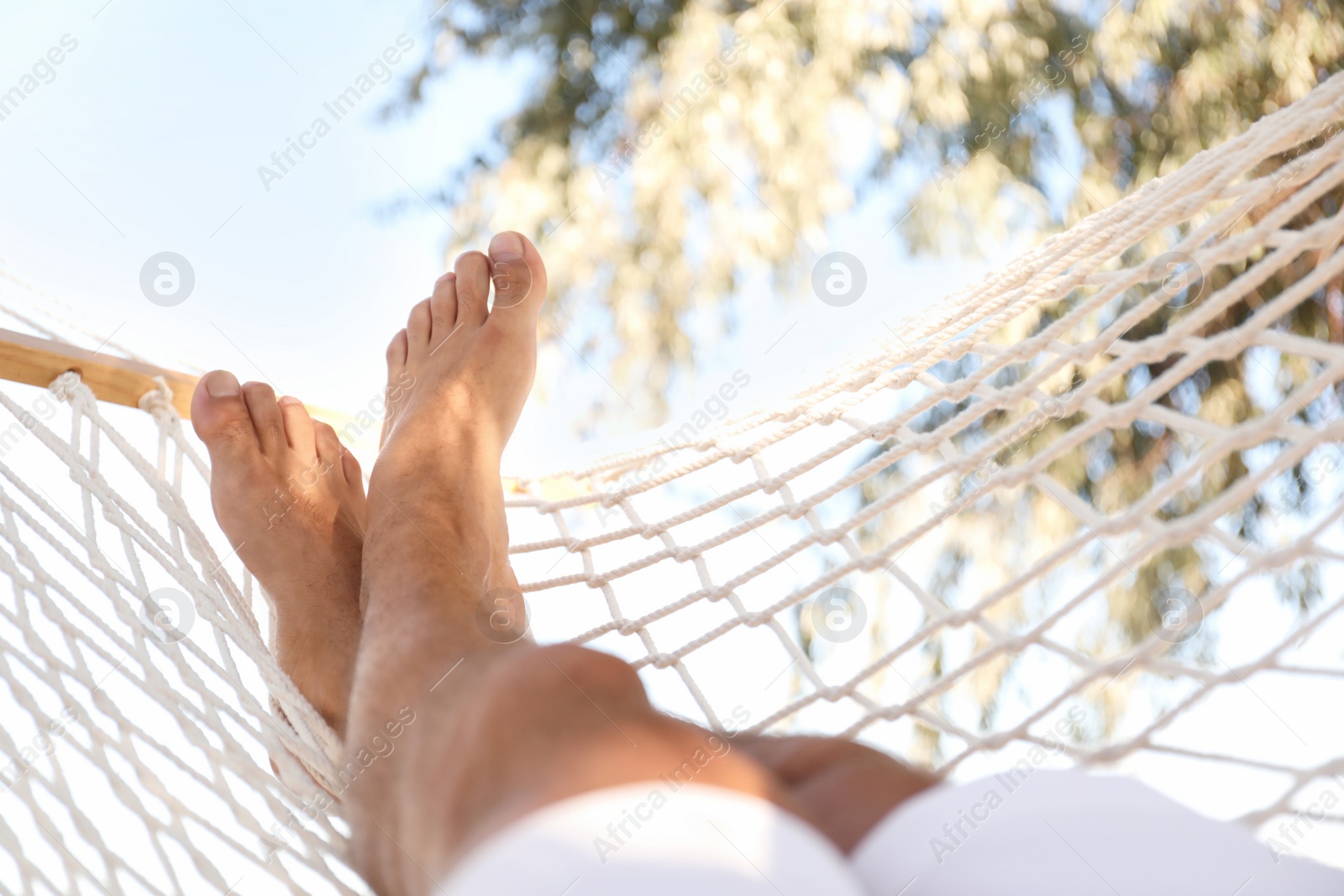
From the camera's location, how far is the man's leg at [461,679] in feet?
1.70

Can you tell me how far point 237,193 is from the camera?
9.22ft

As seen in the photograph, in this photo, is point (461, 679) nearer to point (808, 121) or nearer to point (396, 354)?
point (396, 354)

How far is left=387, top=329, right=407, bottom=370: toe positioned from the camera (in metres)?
1.23

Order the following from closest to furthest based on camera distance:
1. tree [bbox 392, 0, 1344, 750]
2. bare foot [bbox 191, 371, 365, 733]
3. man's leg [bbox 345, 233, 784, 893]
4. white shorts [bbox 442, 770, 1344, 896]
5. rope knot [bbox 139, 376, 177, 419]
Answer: white shorts [bbox 442, 770, 1344, 896] → man's leg [bbox 345, 233, 784, 893] → bare foot [bbox 191, 371, 365, 733] → rope knot [bbox 139, 376, 177, 419] → tree [bbox 392, 0, 1344, 750]

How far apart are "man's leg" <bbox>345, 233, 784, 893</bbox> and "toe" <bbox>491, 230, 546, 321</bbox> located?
0.03 meters

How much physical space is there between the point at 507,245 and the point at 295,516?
398 millimetres

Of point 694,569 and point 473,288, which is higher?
point 473,288

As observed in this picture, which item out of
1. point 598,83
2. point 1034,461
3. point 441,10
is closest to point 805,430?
point 1034,461

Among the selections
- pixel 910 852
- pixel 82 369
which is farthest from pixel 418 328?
pixel 910 852

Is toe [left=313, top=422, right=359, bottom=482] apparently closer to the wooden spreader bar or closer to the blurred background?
the wooden spreader bar

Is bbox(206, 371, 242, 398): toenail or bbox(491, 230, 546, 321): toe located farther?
bbox(491, 230, 546, 321): toe

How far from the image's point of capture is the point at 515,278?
1203 mm

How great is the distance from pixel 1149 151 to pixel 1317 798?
75.2 inches

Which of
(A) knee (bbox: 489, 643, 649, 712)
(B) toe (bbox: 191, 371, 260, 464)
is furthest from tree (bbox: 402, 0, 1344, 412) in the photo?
(A) knee (bbox: 489, 643, 649, 712)
